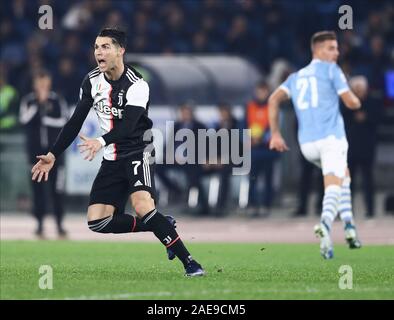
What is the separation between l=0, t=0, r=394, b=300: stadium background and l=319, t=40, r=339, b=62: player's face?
4.27m

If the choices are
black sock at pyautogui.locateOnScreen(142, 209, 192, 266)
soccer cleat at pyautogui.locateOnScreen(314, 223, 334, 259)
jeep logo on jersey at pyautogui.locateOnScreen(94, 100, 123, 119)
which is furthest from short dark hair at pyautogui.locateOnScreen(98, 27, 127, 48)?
soccer cleat at pyautogui.locateOnScreen(314, 223, 334, 259)

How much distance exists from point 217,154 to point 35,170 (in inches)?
475

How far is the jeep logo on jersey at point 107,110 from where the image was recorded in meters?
11.8

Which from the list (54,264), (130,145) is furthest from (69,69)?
(130,145)

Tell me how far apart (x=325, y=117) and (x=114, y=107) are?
152 inches

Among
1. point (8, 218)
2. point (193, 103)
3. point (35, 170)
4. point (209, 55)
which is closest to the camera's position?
point (35, 170)

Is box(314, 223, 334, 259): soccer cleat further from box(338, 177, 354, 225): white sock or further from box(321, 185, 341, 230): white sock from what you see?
box(338, 177, 354, 225): white sock

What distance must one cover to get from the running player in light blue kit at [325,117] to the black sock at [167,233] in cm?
333

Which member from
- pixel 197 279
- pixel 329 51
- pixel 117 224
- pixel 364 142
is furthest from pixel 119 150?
pixel 364 142

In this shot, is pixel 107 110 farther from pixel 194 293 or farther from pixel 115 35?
pixel 194 293

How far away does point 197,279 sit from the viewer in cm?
1152

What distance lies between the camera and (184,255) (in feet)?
38.1

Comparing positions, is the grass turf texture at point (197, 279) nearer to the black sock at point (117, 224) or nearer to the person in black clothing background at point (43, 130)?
the black sock at point (117, 224)
